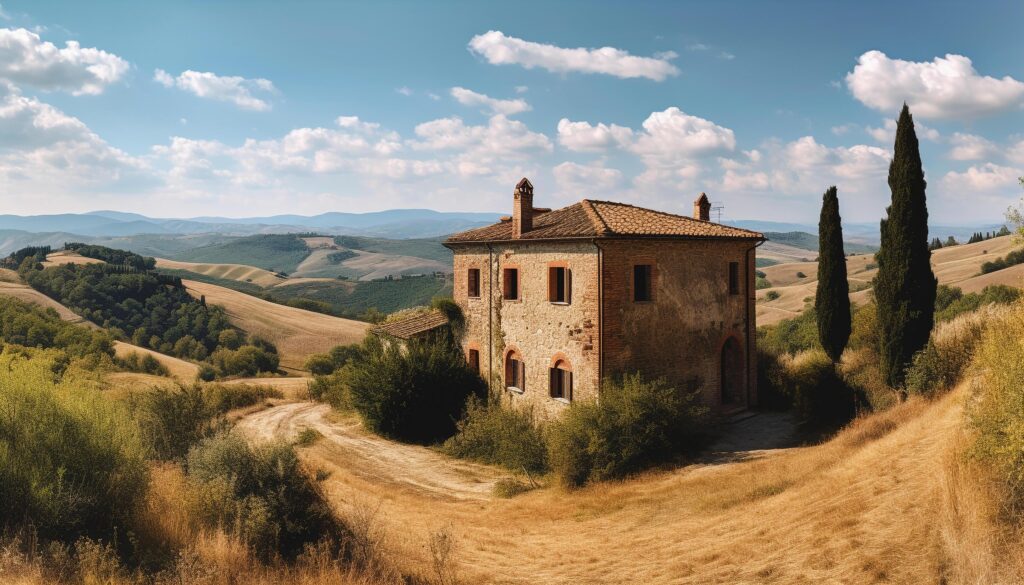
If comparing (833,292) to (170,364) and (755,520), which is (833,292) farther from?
(170,364)

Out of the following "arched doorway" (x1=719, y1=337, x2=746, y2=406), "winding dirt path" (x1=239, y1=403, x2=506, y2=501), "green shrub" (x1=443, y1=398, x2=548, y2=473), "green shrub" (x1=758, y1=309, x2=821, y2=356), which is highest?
"arched doorway" (x1=719, y1=337, x2=746, y2=406)

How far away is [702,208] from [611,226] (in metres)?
7.56

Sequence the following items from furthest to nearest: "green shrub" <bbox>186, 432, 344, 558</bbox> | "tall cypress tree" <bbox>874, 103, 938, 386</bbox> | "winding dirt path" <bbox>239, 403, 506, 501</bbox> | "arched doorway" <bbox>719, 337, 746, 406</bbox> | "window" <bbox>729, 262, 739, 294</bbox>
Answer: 1. "arched doorway" <bbox>719, 337, 746, 406</bbox>
2. "window" <bbox>729, 262, 739, 294</bbox>
3. "winding dirt path" <bbox>239, 403, 506, 501</bbox>
4. "tall cypress tree" <bbox>874, 103, 938, 386</bbox>
5. "green shrub" <bbox>186, 432, 344, 558</bbox>

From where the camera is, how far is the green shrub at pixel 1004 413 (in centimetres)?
796

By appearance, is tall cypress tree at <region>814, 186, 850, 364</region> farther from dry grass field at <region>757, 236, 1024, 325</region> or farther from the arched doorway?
dry grass field at <region>757, 236, 1024, 325</region>

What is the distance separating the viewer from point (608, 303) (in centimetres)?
1878

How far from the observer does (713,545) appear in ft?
33.7

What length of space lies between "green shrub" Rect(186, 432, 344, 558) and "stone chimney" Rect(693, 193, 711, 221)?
64.6 ft

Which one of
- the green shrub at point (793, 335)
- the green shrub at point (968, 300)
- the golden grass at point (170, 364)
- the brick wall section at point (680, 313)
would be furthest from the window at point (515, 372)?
the golden grass at point (170, 364)

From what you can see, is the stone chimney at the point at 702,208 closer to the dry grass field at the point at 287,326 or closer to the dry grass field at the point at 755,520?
the dry grass field at the point at 755,520

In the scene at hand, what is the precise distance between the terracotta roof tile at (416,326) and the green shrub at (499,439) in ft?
13.2

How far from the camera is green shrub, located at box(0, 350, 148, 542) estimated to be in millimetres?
8094

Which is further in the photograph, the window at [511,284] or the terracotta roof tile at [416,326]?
the terracotta roof tile at [416,326]

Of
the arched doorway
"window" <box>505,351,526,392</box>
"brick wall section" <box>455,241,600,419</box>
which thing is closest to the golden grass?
"brick wall section" <box>455,241,600,419</box>
